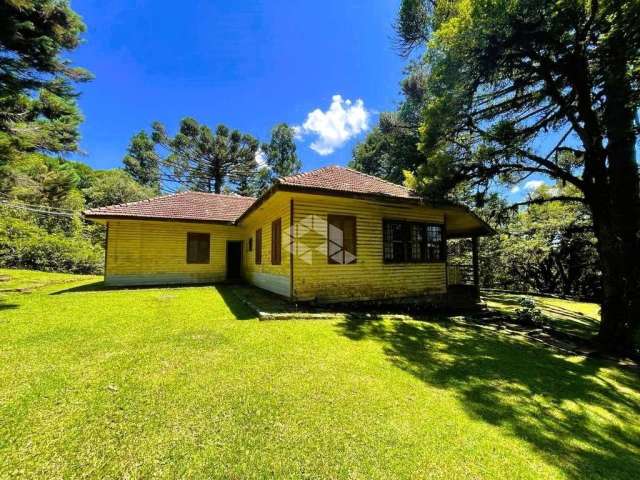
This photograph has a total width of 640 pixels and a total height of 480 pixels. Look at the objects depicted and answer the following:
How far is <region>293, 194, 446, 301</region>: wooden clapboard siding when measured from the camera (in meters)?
7.43

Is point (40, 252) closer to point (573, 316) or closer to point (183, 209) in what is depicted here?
point (183, 209)

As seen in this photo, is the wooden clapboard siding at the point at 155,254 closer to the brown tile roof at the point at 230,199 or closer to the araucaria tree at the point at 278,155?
A: the brown tile roof at the point at 230,199

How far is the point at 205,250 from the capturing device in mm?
12891

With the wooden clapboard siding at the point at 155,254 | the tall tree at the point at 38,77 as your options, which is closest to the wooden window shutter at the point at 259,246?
the wooden clapboard siding at the point at 155,254

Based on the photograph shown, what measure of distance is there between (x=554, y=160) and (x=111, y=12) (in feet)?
51.8

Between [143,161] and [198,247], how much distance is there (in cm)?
2230

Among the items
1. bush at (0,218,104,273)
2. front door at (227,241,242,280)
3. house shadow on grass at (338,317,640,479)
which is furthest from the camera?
bush at (0,218,104,273)

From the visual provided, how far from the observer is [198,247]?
1274 cm

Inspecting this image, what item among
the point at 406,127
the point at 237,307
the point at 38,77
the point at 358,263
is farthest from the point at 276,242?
the point at 406,127

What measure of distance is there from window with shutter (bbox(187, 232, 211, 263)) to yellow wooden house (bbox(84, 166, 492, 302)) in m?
0.04

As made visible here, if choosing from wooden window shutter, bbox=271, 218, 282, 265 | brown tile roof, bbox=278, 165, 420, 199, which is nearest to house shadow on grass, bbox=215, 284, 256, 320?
wooden window shutter, bbox=271, 218, 282, 265

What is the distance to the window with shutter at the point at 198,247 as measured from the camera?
12.5 m

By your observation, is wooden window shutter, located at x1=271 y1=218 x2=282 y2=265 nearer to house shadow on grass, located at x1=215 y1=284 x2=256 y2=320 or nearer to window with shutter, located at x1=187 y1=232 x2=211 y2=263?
house shadow on grass, located at x1=215 y1=284 x2=256 y2=320

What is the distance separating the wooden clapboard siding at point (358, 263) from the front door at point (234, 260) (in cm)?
732
